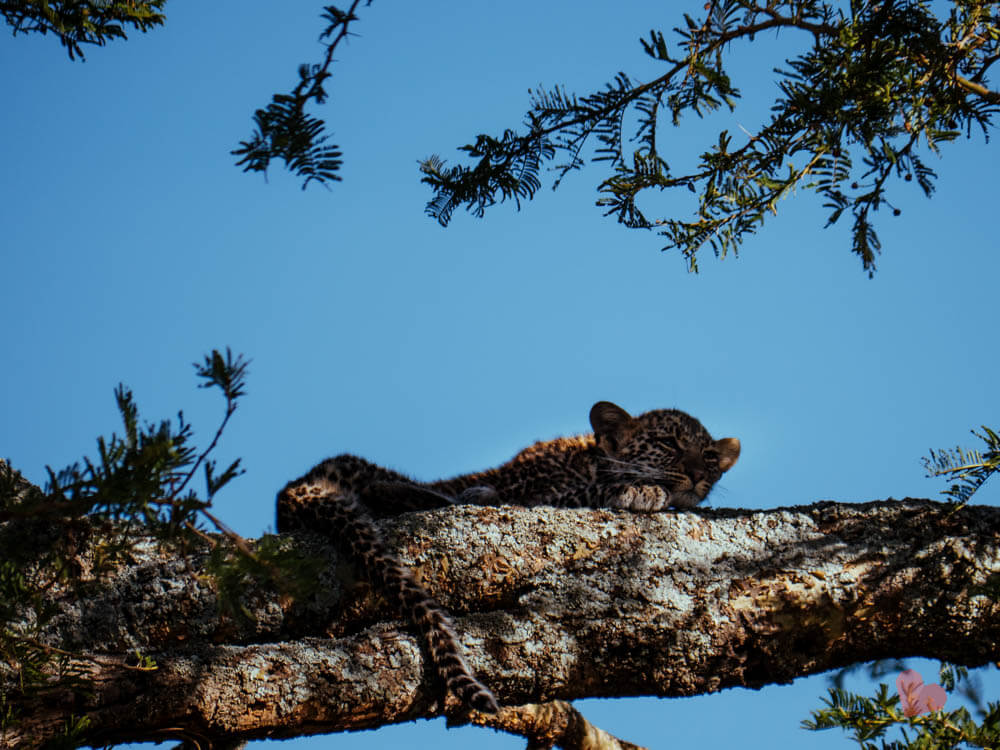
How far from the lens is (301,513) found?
5324mm

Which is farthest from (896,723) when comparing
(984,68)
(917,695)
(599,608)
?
(984,68)

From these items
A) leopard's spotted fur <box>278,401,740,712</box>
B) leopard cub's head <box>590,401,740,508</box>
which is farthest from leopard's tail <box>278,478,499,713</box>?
leopard cub's head <box>590,401,740,508</box>

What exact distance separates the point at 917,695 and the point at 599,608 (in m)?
1.82

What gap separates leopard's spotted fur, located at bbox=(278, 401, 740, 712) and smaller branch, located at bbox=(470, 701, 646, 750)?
1.27 feet

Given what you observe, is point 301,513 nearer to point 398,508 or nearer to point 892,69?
point 398,508

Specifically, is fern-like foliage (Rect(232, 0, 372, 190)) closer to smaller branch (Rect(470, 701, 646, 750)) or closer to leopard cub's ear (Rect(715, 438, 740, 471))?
smaller branch (Rect(470, 701, 646, 750))

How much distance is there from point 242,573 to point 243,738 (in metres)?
1.96

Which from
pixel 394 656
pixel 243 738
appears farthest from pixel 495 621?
pixel 243 738

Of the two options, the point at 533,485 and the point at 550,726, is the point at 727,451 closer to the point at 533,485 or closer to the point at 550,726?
the point at 533,485

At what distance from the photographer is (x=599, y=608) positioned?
14.7 ft

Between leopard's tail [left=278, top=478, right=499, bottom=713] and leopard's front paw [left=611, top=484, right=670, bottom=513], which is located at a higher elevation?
leopard's front paw [left=611, top=484, right=670, bottom=513]

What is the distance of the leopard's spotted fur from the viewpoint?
15.4 feet

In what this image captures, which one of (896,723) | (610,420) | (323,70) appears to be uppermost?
(610,420)

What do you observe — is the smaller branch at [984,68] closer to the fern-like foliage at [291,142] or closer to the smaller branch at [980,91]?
the smaller branch at [980,91]
